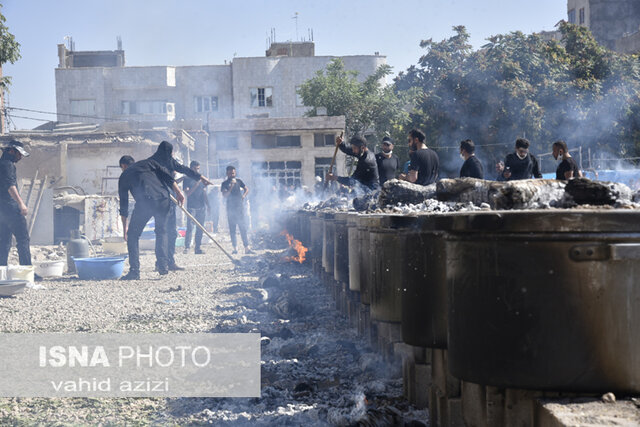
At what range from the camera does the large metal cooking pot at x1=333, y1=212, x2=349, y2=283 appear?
6.20 meters

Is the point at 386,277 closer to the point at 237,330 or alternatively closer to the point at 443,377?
the point at 443,377

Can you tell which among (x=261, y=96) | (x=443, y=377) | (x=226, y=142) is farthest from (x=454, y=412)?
(x=261, y=96)

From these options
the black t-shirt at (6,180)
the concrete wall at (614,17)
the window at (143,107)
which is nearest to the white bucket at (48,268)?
the black t-shirt at (6,180)

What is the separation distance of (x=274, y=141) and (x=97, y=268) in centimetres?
3187

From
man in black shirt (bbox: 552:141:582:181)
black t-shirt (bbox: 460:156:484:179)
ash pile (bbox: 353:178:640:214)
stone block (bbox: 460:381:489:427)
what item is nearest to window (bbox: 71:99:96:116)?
black t-shirt (bbox: 460:156:484:179)

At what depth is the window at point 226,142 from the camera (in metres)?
40.8

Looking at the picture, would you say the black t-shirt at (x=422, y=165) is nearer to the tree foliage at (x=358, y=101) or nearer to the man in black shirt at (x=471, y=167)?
the man in black shirt at (x=471, y=167)

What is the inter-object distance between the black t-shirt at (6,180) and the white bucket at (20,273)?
4.09 feet

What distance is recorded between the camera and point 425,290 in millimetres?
3215

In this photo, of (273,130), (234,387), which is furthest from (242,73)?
(234,387)

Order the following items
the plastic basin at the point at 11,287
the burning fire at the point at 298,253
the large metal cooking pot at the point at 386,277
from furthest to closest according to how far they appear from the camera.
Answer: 1. the burning fire at the point at 298,253
2. the plastic basin at the point at 11,287
3. the large metal cooking pot at the point at 386,277

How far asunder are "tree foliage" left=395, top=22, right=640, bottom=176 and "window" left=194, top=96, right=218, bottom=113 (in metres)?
28.6

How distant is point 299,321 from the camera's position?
6.88 metres

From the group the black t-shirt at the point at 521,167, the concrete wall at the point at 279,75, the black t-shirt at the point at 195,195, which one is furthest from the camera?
the concrete wall at the point at 279,75
